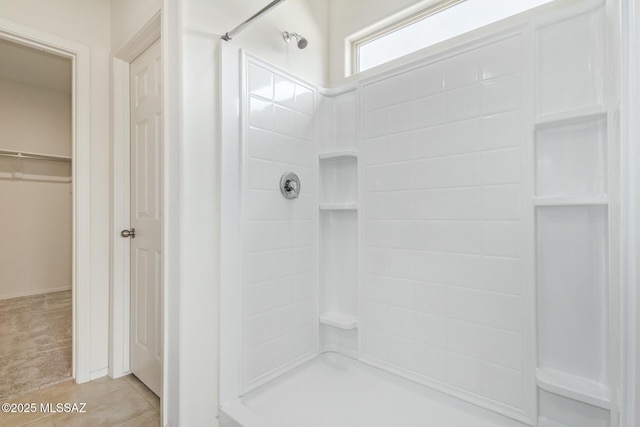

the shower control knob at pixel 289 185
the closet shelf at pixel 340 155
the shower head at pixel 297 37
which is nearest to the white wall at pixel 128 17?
the shower head at pixel 297 37

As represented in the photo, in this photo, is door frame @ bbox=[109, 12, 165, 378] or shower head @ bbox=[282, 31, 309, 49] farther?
door frame @ bbox=[109, 12, 165, 378]

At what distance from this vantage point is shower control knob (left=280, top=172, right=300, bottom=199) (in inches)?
69.1

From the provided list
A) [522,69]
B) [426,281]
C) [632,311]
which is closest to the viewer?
[632,311]

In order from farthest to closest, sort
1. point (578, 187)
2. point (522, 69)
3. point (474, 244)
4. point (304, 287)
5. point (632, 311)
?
point (304, 287) < point (474, 244) < point (522, 69) < point (578, 187) < point (632, 311)

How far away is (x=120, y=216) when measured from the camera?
6.49ft

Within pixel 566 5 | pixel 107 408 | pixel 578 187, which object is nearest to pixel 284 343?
pixel 107 408

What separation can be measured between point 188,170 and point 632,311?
1.53 metres

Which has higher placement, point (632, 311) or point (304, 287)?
point (632, 311)

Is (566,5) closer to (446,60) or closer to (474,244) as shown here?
(446,60)

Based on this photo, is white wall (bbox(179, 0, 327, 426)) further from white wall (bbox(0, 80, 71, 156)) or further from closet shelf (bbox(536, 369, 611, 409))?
white wall (bbox(0, 80, 71, 156))

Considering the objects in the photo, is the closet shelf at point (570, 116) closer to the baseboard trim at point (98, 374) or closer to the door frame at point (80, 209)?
the door frame at point (80, 209)

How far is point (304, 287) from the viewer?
6.25 ft

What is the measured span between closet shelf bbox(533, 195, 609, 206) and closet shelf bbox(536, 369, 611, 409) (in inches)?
27.5

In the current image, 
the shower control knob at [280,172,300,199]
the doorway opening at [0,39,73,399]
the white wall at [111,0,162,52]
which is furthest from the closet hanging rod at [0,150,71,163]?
the shower control knob at [280,172,300,199]
